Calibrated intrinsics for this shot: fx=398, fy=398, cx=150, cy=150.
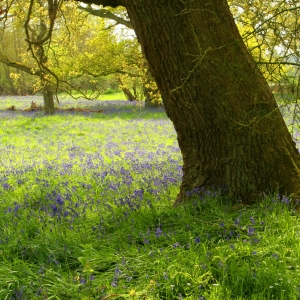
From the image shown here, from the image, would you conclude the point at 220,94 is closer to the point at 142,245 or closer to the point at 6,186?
the point at 142,245

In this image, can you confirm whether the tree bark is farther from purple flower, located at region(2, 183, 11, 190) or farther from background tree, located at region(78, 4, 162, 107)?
background tree, located at region(78, 4, 162, 107)

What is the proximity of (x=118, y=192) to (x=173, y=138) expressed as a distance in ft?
26.9

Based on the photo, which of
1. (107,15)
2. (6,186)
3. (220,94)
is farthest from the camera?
(107,15)

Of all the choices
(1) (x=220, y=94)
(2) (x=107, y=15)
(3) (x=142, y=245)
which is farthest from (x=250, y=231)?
(2) (x=107, y=15)

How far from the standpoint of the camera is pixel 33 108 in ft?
86.2

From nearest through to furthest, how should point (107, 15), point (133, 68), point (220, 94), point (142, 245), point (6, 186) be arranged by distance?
1. point (142, 245)
2. point (220, 94)
3. point (6, 186)
4. point (133, 68)
5. point (107, 15)

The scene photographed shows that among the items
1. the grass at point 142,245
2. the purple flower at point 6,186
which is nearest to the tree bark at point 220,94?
the grass at point 142,245

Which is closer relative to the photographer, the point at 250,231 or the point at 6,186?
the point at 250,231

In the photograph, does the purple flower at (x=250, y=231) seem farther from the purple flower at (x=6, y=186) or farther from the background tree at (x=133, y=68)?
the background tree at (x=133, y=68)

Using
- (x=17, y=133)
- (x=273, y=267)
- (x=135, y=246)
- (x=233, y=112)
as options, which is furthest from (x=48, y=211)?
(x=17, y=133)

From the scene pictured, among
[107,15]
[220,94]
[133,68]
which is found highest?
[107,15]

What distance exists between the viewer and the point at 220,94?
4.33 meters

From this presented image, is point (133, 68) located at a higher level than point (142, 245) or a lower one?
higher

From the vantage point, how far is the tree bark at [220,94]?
428cm
